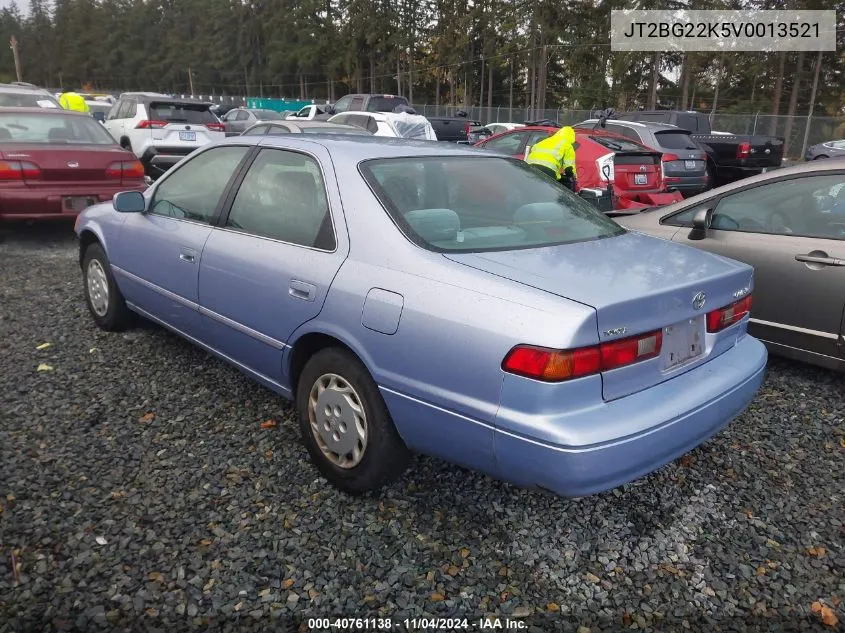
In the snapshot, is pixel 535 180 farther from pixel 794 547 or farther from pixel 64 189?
pixel 64 189

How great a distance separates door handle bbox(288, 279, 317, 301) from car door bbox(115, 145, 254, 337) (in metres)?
0.91

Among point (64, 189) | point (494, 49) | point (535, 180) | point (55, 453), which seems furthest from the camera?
point (494, 49)

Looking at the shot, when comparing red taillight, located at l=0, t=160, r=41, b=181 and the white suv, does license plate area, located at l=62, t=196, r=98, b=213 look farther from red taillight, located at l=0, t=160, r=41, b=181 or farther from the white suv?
the white suv

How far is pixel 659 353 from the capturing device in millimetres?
2379

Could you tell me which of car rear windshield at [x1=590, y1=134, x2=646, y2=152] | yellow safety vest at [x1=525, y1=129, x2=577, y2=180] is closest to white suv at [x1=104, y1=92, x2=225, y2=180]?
car rear windshield at [x1=590, y1=134, x2=646, y2=152]

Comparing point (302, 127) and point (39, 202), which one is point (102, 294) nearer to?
point (39, 202)

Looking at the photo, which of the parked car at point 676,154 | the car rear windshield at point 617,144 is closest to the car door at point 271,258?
the car rear windshield at point 617,144

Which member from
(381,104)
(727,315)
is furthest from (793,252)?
(381,104)

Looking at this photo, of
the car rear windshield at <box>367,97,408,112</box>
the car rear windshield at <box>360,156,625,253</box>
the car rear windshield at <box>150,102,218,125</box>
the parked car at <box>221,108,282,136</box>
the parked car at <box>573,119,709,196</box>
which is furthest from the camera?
the parked car at <box>221,108,282,136</box>

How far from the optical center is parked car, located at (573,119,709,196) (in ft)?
36.0

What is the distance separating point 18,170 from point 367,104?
1312cm

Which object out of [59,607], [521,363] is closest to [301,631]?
[59,607]

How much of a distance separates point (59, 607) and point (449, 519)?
1435 mm

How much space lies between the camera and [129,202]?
159 inches
